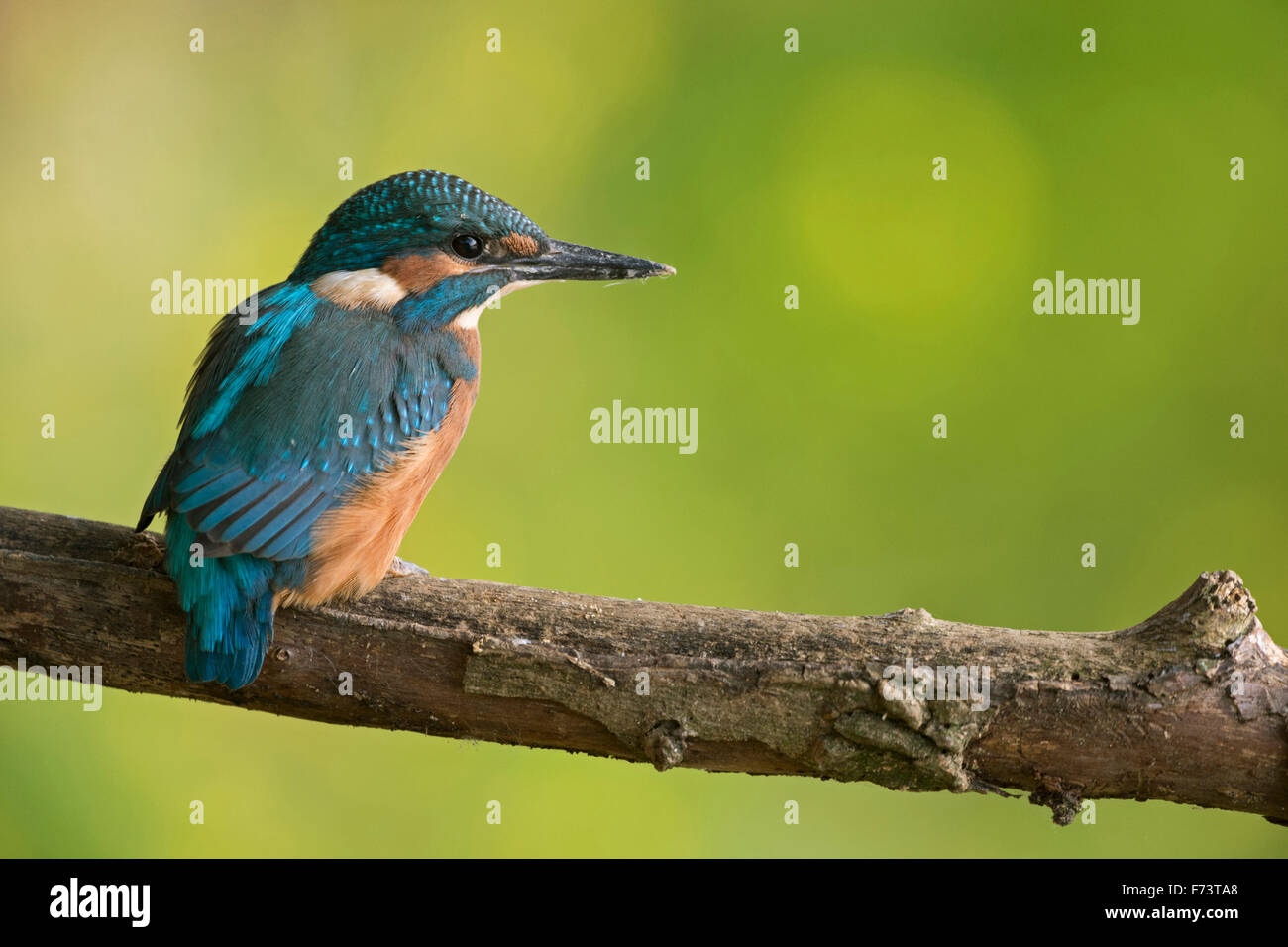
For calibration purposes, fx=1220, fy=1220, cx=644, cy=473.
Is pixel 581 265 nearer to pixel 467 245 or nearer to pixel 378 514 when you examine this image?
pixel 467 245

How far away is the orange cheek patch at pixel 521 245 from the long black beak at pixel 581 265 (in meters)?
0.01

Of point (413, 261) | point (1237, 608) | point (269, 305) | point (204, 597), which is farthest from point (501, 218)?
point (1237, 608)

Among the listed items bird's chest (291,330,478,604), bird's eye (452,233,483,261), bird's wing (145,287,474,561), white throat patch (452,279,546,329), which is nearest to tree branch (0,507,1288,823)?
bird's chest (291,330,478,604)

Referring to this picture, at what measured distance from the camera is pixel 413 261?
2.27 meters

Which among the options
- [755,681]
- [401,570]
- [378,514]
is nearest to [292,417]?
[378,514]

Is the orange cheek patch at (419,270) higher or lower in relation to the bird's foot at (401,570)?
higher

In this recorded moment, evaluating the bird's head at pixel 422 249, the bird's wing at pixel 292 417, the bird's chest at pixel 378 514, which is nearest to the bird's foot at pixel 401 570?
the bird's chest at pixel 378 514

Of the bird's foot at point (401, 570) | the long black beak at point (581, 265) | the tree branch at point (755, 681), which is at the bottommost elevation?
the tree branch at point (755, 681)

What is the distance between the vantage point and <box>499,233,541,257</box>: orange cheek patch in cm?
231

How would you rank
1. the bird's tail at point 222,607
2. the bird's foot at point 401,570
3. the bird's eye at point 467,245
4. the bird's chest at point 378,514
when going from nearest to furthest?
the bird's tail at point 222,607 → the bird's chest at point 378,514 → the bird's foot at point 401,570 → the bird's eye at point 467,245

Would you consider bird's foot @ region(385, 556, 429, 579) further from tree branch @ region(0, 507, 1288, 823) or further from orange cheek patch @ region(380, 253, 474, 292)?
orange cheek patch @ region(380, 253, 474, 292)

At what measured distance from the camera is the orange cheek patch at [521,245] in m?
2.31

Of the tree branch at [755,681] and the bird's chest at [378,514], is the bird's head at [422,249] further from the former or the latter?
the tree branch at [755,681]

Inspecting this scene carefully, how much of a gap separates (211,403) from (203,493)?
0.20 metres
